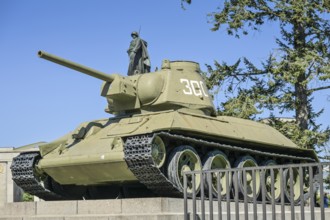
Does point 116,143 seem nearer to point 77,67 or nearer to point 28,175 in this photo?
point 77,67

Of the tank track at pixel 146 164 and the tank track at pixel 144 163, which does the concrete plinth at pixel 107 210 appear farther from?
the tank track at pixel 144 163

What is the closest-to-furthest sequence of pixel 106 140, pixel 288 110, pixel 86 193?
pixel 106 140, pixel 86 193, pixel 288 110

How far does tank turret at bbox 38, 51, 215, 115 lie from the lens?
1631 cm

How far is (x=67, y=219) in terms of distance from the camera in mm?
14078

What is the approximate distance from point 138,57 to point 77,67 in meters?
→ 2.77

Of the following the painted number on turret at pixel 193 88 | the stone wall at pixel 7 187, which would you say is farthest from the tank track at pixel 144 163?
the stone wall at pixel 7 187

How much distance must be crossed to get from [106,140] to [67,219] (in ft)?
7.30

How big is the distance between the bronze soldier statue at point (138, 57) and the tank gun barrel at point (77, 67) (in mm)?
1577

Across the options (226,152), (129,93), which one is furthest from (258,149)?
(129,93)

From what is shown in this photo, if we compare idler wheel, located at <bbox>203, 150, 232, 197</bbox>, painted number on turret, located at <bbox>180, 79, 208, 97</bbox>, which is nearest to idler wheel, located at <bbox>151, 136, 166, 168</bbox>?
idler wheel, located at <bbox>203, 150, 232, 197</bbox>

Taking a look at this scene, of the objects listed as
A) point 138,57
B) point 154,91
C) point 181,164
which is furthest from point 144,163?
point 138,57

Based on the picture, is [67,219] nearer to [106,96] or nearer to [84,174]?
[84,174]

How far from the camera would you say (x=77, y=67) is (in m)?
15.8

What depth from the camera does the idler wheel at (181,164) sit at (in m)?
14.5
